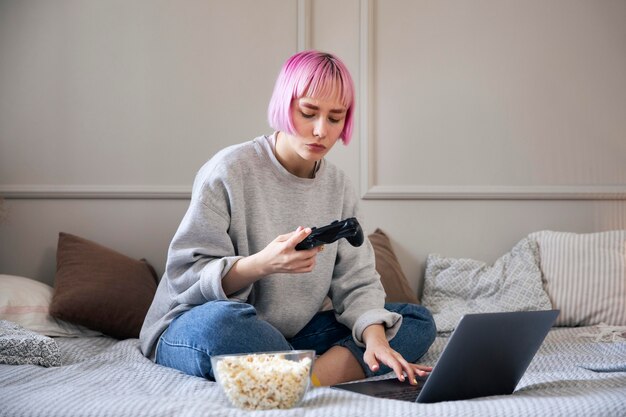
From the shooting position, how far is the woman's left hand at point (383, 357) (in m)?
1.40

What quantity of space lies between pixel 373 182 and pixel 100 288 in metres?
1.02

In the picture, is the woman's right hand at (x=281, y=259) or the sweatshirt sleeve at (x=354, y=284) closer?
the woman's right hand at (x=281, y=259)

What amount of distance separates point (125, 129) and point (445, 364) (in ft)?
5.59

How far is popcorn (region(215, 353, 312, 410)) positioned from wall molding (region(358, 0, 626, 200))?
1.54 m

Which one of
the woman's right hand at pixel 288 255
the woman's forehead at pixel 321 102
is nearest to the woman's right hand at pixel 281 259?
the woman's right hand at pixel 288 255

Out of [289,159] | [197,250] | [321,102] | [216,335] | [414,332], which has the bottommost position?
[414,332]

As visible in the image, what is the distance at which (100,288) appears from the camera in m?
2.16

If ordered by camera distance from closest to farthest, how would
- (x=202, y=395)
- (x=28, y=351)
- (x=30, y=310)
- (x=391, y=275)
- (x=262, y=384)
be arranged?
(x=262, y=384) < (x=202, y=395) < (x=28, y=351) < (x=30, y=310) < (x=391, y=275)

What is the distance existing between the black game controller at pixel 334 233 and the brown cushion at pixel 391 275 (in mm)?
1003

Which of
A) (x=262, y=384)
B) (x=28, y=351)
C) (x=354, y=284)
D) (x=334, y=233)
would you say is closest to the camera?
(x=262, y=384)

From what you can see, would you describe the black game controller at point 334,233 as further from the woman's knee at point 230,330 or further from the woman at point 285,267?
the woman's knee at point 230,330

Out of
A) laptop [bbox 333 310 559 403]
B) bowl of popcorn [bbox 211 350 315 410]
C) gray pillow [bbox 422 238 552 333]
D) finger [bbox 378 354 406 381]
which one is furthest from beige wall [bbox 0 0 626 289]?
bowl of popcorn [bbox 211 350 315 410]

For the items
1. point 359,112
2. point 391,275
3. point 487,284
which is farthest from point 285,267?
point 359,112

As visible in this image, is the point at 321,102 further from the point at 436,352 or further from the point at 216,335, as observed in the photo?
the point at 436,352
